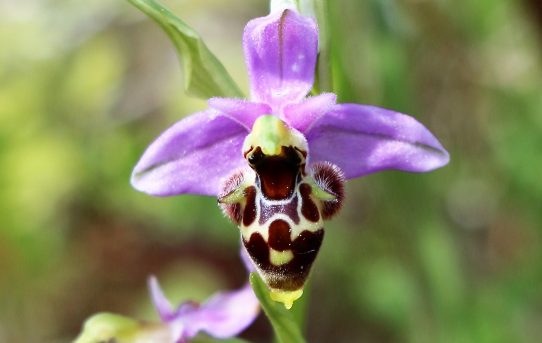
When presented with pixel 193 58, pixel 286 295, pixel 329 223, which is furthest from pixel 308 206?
pixel 329 223

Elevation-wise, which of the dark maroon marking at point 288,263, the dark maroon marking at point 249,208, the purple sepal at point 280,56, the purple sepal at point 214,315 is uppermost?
the purple sepal at point 280,56

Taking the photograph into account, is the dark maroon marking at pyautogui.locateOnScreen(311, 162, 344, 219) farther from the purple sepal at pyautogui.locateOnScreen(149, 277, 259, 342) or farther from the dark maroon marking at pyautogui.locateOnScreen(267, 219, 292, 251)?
the purple sepal at pyautogui.locateOnScreen(149, 277, 259, 342)

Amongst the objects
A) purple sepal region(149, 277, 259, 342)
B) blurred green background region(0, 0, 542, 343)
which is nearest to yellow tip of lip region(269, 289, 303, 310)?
purple sepal region(149, 277, 259, 342)

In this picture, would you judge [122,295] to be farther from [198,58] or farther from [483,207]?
[198,58]

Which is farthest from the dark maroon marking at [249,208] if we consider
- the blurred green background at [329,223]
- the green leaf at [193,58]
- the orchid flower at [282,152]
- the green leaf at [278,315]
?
the blurred green background at [329,223]

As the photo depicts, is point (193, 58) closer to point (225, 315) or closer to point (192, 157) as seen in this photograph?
point (192, 157)

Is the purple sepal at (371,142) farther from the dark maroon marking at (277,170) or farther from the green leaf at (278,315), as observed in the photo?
the green leaf at (278,315)

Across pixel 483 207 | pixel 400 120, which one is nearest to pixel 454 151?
pixel 483 207
